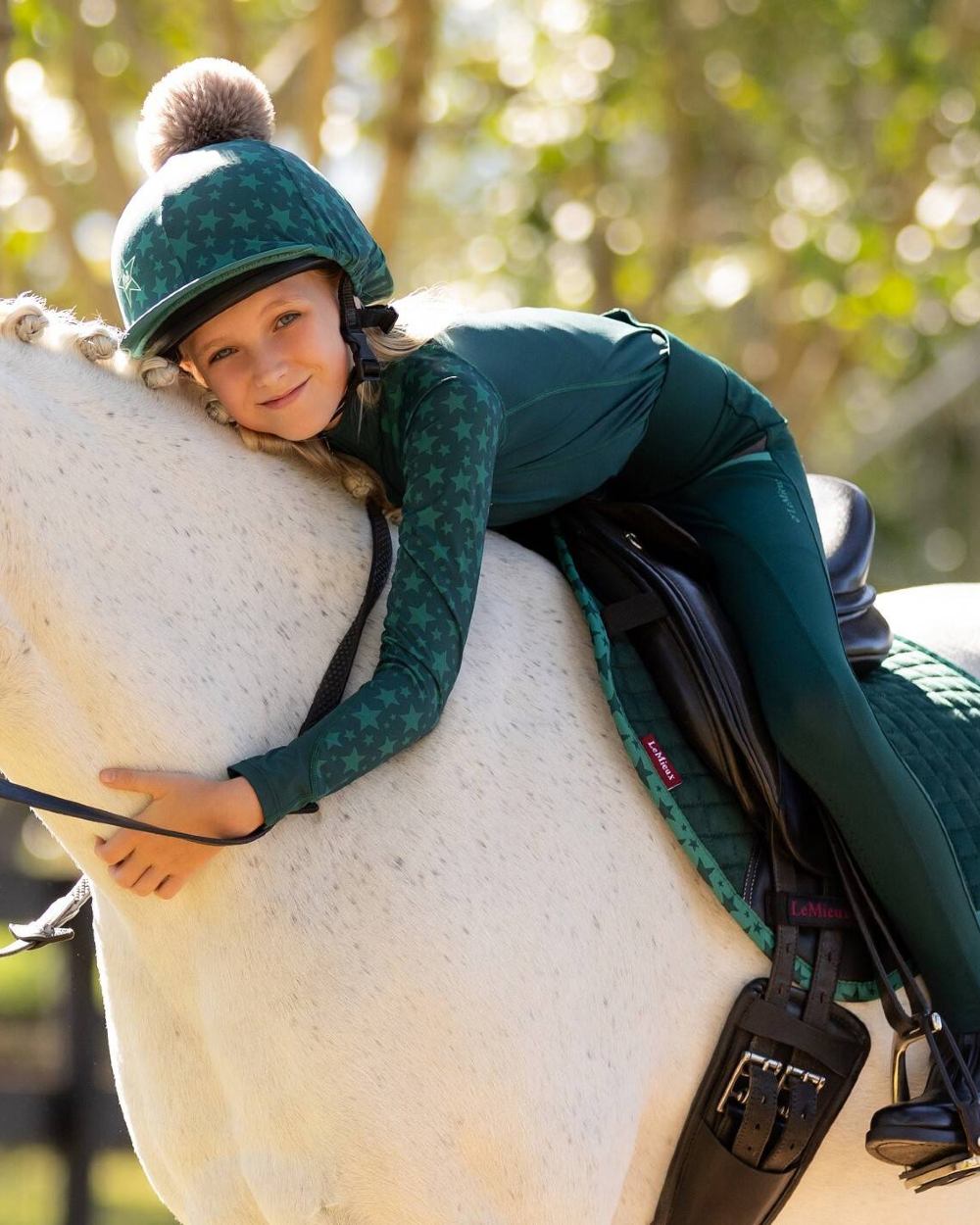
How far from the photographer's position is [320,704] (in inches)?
82.4

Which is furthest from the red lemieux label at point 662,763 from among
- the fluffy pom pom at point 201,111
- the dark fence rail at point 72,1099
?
the dark fence rail at point 72,1099

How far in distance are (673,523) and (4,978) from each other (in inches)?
319

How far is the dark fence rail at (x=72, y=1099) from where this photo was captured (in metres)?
5.48

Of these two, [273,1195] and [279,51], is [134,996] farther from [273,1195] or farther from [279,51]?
[279,51]

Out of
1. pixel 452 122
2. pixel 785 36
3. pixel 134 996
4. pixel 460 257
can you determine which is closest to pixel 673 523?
pixel 134 996

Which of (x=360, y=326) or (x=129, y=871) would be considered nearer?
(x=129, y=871)

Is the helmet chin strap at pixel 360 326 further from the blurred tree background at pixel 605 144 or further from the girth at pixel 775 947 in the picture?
the blurred tree background at pixel 605 144

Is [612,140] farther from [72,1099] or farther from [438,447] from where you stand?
[438,447]

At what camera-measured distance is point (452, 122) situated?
8.99 m

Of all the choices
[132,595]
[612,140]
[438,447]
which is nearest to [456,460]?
[438,447]

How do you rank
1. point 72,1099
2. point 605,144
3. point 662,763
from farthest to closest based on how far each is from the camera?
1. point 605,144
2. point 72,1099
3. point 662,763

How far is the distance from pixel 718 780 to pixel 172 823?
91cm

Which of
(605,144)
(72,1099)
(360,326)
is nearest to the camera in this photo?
(360,326)

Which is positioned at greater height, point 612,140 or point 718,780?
point 612,140
